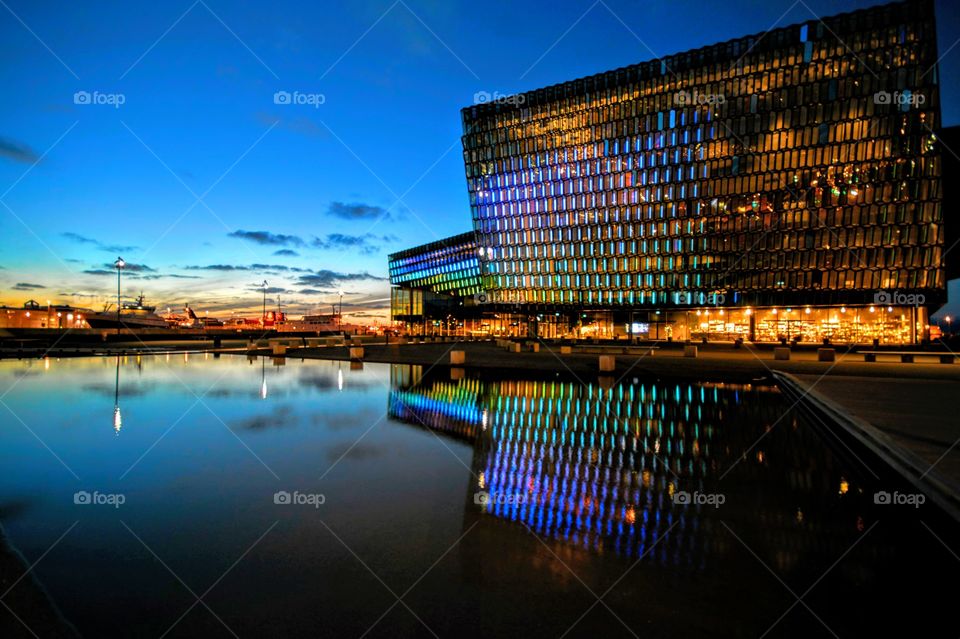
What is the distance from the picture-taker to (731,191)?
68812mm

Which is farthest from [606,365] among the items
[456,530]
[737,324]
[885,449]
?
[737,324]

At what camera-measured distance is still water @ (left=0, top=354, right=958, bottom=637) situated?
431 cm

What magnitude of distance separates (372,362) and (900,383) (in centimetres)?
2504

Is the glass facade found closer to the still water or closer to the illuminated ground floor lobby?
the illuminated ground floor lobby

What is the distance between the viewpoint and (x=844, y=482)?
7.99 meters

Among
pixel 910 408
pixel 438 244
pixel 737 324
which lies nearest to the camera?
pixel 910 408

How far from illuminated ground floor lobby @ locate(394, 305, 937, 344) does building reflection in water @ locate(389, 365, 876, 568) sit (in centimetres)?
5482

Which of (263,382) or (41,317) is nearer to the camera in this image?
(263,382)

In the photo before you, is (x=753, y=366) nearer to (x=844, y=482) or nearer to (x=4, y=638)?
(x=844, y=482)

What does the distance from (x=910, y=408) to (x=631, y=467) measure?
28.8 feet

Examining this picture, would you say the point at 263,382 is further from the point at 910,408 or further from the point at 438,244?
the point at 438,244

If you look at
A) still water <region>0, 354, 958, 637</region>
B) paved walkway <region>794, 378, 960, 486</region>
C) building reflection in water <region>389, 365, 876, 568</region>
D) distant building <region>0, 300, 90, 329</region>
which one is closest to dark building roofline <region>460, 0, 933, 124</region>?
paved walkway <region>794, 378, 960, 486</region>

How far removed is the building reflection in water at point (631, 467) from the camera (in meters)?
6.23

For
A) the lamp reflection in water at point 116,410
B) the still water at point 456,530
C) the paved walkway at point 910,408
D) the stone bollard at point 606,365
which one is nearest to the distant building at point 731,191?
the stone bollard at point 606,365
